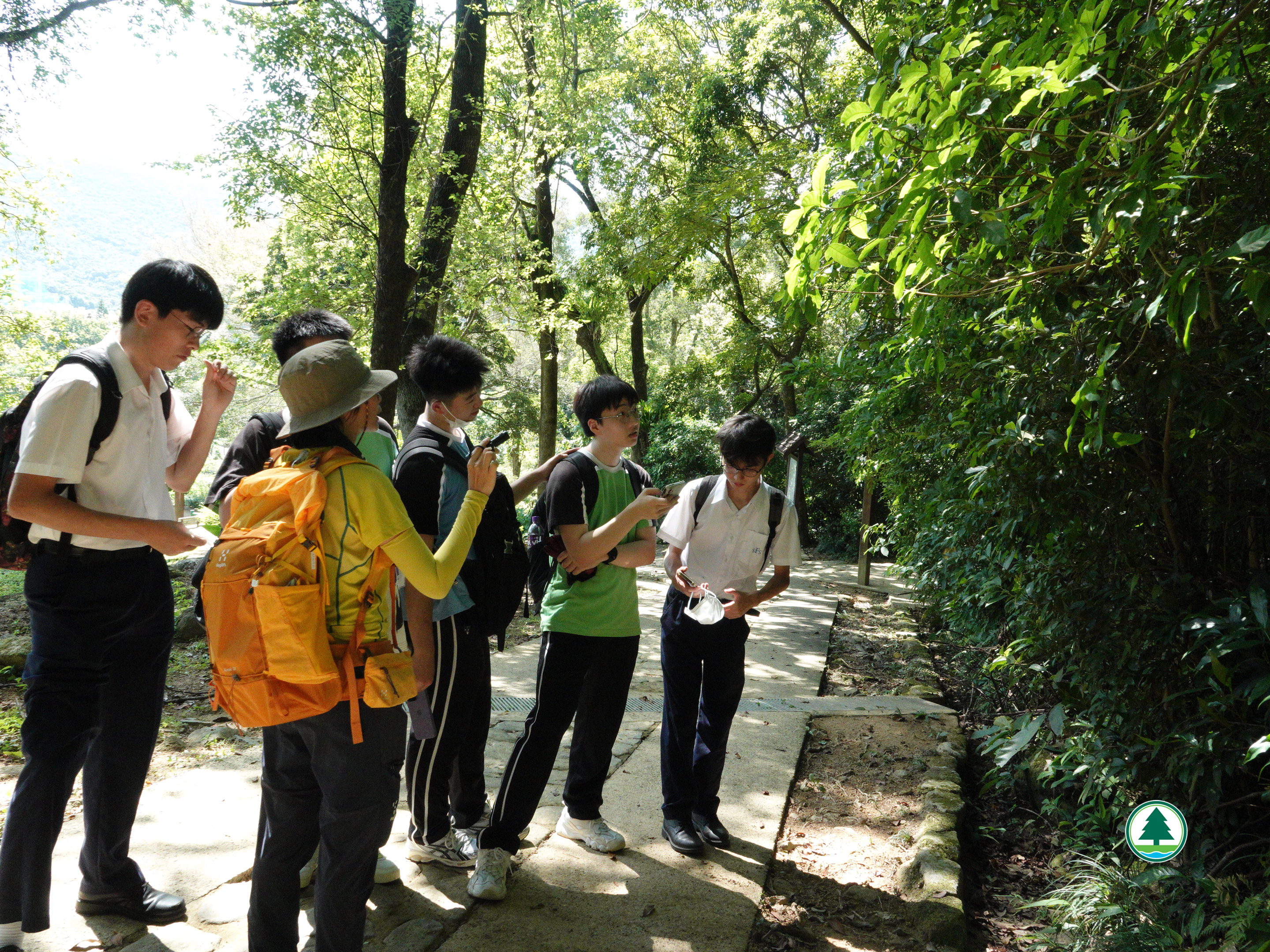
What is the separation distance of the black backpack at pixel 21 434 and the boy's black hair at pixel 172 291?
20 cm

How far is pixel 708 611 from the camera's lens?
343 cm

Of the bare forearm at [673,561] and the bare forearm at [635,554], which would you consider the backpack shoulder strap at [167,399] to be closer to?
the bare forearm at [635,554]

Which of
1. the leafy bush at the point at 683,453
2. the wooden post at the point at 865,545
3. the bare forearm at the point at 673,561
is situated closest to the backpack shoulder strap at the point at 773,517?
the bare forearm at the point at 673,561

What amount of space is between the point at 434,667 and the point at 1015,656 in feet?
8.36

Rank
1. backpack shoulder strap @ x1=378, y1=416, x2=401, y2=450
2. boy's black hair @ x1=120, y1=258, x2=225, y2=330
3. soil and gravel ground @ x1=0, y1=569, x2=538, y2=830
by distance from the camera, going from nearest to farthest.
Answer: boy's black hair @ x1=120, y1=258, x2=225, y2=330
backpack shoulder strap @ x1=378, y1=416, x2=401, y2=450
soil and gravel ground @ x1=0, y1=569, x2=538, y2=830

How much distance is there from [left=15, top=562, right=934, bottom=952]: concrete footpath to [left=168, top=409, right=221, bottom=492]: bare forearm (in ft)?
4.68

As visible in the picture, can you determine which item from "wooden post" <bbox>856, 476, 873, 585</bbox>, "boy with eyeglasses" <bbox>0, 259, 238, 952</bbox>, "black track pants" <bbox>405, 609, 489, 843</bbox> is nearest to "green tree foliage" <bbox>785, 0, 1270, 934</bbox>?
"black track pants" <bbox>405, 609, 489, 843</bbox>

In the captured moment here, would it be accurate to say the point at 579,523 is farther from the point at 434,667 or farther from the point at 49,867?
the point at 49,867

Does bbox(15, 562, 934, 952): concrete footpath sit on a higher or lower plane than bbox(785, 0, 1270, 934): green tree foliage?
lower

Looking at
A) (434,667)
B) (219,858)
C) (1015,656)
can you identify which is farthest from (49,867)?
(1015,656)

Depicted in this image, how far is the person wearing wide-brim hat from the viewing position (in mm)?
2215

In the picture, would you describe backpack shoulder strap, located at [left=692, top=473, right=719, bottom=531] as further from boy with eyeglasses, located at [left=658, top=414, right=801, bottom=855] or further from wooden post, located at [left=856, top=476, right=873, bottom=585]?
wooden post, located at [left=856, top=476, right=873, bottom=585]

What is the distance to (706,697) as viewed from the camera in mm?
3602

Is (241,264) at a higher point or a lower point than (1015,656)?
higher
